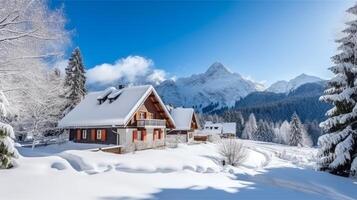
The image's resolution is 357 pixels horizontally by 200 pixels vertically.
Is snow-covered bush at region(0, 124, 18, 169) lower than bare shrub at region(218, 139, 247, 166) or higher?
higher

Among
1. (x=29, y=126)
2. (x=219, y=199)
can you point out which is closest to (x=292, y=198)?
(x=219, y=199)

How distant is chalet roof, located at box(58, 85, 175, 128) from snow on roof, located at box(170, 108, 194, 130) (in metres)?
21.3

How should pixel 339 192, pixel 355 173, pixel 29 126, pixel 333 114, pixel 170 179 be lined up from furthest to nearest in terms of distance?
pixel 29 126
pixel 333 114
pixel 355 173
pixel 339 192
pixel 170 179

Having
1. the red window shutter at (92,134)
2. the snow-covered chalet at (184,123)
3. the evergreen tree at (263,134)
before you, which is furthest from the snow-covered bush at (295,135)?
the red window shutter at (92,134)

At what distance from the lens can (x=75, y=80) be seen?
166ft

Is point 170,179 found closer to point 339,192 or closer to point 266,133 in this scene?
point 339,192

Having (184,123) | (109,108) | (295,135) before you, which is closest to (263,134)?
(295,135)

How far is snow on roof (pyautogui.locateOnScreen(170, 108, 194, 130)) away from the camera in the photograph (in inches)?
2486

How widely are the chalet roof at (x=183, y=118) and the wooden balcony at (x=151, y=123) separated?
20994 mm

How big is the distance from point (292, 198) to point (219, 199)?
381 cm

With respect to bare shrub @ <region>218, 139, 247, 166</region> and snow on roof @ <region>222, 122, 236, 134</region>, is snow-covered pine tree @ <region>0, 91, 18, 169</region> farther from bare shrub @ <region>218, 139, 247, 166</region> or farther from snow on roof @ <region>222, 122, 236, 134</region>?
snow on roof @ <region>222, 122, 236, 134</region>

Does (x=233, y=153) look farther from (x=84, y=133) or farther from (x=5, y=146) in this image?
(x=5, y=146)

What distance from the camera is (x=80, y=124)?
38.7 m

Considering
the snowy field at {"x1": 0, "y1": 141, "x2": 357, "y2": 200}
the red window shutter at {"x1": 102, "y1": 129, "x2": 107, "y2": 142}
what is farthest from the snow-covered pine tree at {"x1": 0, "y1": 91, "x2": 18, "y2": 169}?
the red window shutter at {"x1": 102, "y1": 129, "x2": 107, "y2": 142}
